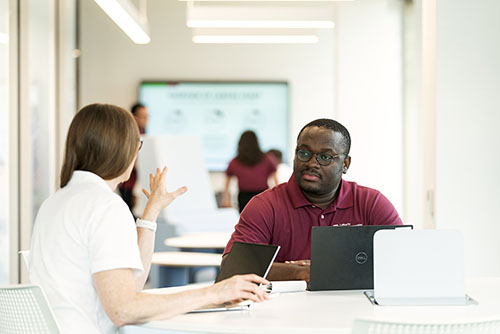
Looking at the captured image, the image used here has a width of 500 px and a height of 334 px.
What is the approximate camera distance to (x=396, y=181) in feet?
30.7

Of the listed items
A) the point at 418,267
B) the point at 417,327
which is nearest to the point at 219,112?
the point at 418,267

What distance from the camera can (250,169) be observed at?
772 cm

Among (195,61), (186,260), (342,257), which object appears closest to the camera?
(342,257)

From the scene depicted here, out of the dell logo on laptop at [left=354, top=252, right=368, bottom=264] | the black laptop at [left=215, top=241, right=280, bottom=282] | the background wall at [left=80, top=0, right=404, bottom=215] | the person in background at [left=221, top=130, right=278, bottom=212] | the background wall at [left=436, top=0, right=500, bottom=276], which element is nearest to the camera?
the black laptop at [left=215, top=241, right=280, bottom=282]

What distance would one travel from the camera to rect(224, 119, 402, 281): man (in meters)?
2.93

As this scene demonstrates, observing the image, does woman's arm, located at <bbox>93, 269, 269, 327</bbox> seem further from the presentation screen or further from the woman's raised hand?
the presentation screen

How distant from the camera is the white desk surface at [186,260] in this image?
14.9 feet

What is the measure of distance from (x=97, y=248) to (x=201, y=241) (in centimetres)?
329

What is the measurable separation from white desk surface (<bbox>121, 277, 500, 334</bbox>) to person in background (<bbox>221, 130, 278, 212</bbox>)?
5093mm

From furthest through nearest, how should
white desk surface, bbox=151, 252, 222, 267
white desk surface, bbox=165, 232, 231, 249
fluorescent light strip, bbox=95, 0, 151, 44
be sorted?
fluorescent light strip, bbox=95, 0, 151, 44
white desk surface, bbox=165, 232, 231, 249
white desk surface, bbox=151, 252, 222, 267

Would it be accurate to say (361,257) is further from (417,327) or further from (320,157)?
(417,327)

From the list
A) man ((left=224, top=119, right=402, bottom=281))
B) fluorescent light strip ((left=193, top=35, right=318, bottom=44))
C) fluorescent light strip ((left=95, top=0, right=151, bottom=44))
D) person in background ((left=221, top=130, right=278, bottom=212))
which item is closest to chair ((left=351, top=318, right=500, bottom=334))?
man ((left=224, top=119, right=402, bottom=281))

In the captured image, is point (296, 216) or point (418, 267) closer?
point (418, 267)

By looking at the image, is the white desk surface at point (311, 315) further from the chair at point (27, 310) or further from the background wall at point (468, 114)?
the background wall at point (468, 114)
